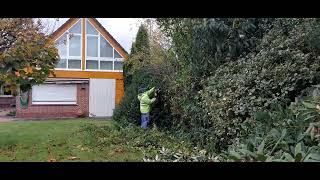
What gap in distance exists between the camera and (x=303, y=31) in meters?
6.52

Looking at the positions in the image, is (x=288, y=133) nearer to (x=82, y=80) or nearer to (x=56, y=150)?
(x=56, y=150)

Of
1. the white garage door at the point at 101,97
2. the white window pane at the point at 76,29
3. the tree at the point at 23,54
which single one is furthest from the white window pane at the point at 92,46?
the tree at the point at 23,54

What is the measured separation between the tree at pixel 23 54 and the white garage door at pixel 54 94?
12079 millimetres

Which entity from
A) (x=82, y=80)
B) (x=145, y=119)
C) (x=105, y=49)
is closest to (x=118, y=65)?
(x=105, y=49)

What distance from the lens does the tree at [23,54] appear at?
8352mm

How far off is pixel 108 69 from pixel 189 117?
46.3 ft

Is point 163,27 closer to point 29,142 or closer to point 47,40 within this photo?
point 47,40

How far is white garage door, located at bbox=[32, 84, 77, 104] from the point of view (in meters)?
21.4

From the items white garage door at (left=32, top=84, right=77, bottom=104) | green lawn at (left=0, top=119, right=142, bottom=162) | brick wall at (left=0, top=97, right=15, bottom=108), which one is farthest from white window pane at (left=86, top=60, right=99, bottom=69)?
green lawn at (left=0, top=119, right=142, bottom=162)

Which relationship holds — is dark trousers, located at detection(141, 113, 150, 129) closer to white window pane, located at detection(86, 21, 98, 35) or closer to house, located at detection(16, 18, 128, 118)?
house, located at detection(16, 18, 128, 118)

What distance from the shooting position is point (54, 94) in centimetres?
Answer: 2173

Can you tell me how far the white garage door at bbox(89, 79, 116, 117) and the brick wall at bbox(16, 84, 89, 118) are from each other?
1.04 ft

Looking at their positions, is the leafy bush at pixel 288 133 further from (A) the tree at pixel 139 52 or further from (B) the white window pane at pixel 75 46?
(B) the white window pane at pixel 75 46
